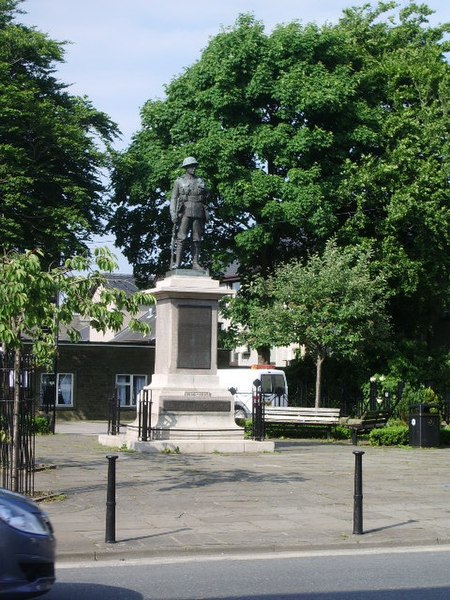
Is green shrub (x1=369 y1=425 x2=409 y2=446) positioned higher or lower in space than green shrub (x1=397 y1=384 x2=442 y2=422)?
lower

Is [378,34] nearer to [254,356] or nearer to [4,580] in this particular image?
[254,356]

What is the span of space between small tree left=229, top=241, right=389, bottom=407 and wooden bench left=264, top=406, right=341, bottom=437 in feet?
11.8

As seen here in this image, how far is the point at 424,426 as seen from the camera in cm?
2603

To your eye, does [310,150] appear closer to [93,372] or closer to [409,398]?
[409,398]

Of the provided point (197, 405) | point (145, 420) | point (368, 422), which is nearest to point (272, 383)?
point (368, 422)

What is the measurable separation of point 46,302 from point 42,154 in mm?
26602

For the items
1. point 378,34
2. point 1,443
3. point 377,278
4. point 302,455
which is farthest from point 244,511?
point 378,34

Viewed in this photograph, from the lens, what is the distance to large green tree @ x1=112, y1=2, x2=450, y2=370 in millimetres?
37094

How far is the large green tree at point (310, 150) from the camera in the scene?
1460 inches

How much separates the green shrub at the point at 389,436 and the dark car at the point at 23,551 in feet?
64.3

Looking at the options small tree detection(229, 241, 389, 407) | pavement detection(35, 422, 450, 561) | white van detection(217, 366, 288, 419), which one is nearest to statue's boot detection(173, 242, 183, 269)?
pavement detection(35, 422, 450, 561)

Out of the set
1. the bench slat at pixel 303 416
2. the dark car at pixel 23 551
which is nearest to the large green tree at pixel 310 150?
the bench slat at pixel 303 416

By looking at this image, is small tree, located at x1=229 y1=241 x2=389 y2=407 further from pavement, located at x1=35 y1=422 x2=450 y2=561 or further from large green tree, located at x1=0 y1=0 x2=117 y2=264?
pavement, located at x1=35 y1=422 x2=450 y2=561

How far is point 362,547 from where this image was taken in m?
11.6
